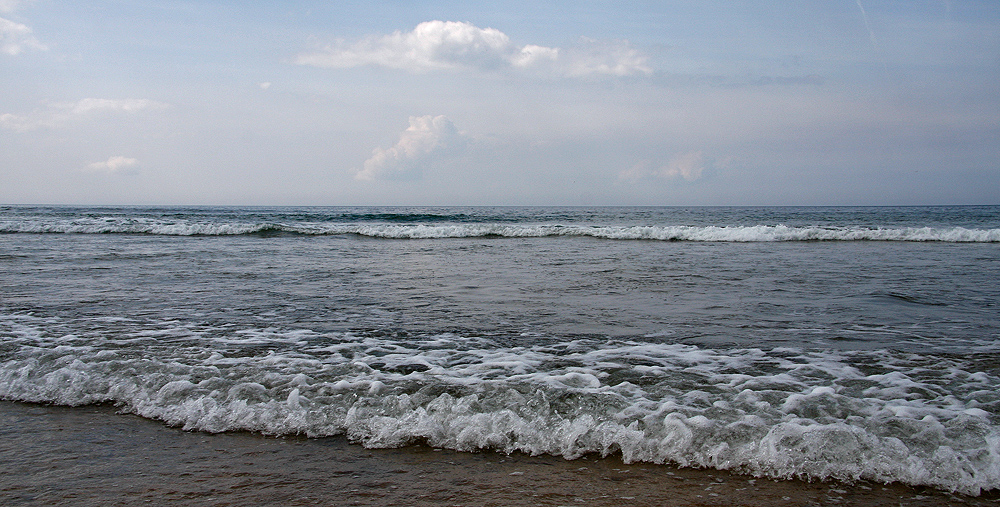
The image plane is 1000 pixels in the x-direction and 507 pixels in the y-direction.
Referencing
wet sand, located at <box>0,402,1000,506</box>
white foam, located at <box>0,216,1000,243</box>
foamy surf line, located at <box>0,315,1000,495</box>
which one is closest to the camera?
wet sand, located at <box>0,402,1000,506</box>

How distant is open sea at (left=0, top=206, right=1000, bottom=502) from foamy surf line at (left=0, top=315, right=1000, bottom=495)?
1 centimetres

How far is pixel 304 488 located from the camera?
8.11 ft

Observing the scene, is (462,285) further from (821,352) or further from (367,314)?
(821,352)

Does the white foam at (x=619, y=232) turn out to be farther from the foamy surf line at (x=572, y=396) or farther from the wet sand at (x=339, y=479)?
the wet sand at (x=339, y=479)

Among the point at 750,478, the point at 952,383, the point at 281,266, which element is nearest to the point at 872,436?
the point at 750,478

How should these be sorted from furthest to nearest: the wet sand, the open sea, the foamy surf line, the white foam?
the white foam → the open sea → the foamy surf line → the wet sand

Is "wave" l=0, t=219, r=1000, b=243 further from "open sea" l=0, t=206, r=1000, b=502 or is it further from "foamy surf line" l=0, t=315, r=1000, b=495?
"foamy surf line" l=0, t=315, r=1000, b=495

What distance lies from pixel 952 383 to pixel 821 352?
0.87 metres

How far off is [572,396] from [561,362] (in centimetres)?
76

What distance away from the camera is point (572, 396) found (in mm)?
3365

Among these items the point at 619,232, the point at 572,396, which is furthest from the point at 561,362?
the point at 619,232

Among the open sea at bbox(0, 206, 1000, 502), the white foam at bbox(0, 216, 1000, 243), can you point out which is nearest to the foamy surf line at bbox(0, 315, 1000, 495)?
the open sea at bbox(0, 206, 1000, 502)

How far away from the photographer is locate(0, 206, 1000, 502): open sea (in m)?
2.86

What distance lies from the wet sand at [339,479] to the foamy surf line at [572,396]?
0.35 feet
